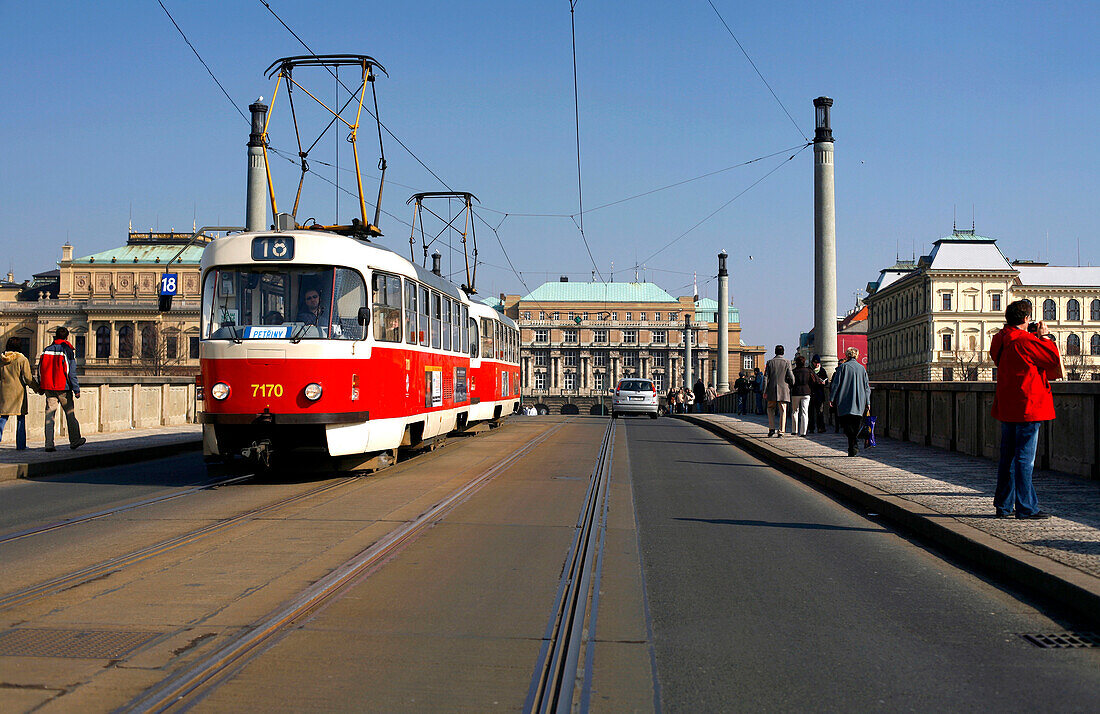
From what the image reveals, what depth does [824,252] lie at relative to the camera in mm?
27625

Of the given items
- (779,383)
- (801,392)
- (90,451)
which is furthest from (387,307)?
(801,392)

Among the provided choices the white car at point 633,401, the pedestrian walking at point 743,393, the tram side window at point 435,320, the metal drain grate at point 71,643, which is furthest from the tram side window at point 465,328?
the pedestrian walking at point 743,393

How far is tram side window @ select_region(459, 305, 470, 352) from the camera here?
2008 cm

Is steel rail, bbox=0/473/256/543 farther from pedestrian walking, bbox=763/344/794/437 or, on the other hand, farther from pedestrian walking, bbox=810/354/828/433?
pedestrian walking, bbox=810/354/828/433

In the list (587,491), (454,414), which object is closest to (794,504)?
(587,491)

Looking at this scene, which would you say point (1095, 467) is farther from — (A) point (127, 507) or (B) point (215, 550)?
(A) point (127, 507)

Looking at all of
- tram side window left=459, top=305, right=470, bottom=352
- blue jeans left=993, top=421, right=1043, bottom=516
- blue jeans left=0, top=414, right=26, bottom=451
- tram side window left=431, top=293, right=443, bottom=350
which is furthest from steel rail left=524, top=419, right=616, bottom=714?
tram side window left=459, top=305, right=470, bottom=352

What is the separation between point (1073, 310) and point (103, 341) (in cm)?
9214

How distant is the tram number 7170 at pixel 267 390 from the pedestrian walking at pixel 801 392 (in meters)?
12.2

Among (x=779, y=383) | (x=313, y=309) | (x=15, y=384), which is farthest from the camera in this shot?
(x=779, y=383)

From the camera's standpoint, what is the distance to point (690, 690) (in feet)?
14.6

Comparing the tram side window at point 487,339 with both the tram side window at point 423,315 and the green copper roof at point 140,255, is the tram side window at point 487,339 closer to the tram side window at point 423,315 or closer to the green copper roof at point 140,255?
the tram side window at point 423,315

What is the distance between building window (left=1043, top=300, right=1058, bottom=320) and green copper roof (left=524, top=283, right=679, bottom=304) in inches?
2169

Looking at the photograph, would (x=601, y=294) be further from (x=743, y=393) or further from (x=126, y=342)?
(x=743, y=393)
